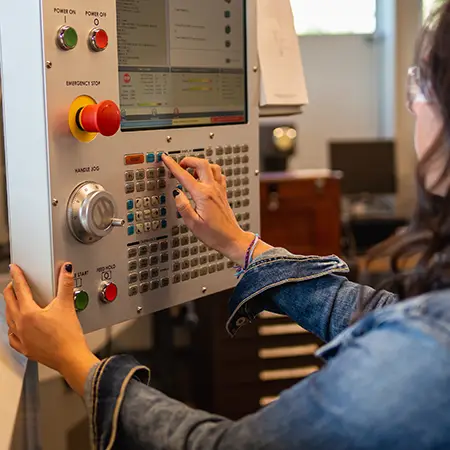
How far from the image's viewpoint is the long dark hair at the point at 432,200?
60 cm

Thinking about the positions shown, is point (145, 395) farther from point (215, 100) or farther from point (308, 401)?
point (215, 100)

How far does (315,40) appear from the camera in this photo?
444 cm

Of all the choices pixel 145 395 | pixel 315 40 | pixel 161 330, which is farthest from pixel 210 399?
pixel 315 40

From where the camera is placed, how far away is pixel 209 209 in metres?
0.85

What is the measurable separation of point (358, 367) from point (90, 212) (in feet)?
1.02

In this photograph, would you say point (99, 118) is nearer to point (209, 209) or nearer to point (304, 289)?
point (209, 209)

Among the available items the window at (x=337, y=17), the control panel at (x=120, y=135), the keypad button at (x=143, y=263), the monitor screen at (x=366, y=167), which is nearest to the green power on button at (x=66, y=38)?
the control panel at (x=120, y=135)

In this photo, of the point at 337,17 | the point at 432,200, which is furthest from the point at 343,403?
the point at 337,17

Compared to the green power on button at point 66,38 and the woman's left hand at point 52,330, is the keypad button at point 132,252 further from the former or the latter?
the green power on button at point 66,38

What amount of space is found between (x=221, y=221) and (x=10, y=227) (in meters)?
0.24

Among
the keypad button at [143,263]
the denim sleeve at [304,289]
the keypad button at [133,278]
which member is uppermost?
the keypad button at [143,263]

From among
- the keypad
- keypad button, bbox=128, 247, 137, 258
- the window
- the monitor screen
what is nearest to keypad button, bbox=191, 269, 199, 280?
the keypad

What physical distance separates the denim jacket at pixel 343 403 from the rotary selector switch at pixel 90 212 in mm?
133

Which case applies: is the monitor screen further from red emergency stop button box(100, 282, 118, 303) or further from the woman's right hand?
red emergency stop button box(100, 282, 118, 303)
